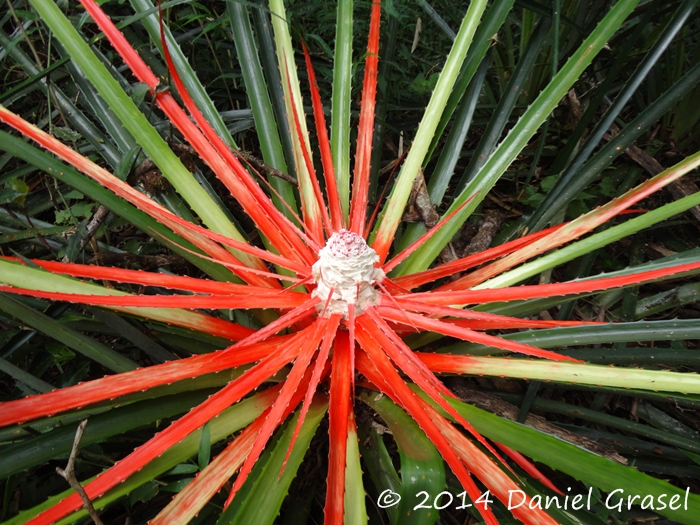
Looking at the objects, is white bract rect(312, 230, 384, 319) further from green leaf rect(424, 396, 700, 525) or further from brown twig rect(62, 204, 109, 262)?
brown twig rect(62, 204, 109, 262)

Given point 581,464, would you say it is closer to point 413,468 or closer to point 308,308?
point 413,468

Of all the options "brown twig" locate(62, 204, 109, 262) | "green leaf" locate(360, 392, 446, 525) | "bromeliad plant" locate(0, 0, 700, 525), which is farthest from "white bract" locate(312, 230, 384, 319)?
"brown twig" locate(62, 204, 109, 262)

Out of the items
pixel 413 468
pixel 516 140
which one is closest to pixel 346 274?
pixel 413 468

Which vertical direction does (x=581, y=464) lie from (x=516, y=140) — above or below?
below

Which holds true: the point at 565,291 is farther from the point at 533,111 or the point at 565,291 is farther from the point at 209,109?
the point at 209,109

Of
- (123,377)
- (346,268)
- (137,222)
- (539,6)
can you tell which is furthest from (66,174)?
(539,6)

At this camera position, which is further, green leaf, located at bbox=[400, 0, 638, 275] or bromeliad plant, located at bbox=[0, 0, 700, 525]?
green leaf, located at bbox=[400, 0, 638, 275]

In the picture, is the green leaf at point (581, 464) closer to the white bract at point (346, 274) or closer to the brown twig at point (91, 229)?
the white bract at point (346, 274)
